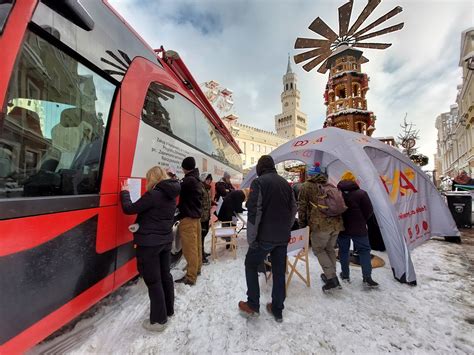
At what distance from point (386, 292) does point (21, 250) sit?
4408 mm

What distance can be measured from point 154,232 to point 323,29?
65.4 ft

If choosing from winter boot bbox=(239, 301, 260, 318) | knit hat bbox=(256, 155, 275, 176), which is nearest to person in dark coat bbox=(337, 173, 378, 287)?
knit hat bbox=(256, 155, 275, 176)

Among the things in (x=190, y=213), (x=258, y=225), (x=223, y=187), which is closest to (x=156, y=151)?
(x=190, y=213)

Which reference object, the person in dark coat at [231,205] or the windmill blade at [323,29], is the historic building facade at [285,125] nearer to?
the windmill blade at [323,29]

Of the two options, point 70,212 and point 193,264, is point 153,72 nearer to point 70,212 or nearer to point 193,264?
point 70,212

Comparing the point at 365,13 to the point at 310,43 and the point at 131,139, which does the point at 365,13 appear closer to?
the point at 310,43

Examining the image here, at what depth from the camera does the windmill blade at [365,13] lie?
1461 centimetres

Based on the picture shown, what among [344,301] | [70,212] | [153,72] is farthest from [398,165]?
[70,212]

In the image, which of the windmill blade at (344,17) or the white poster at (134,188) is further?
the windmill blade at (344,17)

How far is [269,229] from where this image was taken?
269cm

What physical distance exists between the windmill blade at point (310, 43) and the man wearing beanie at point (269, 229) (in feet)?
58.7

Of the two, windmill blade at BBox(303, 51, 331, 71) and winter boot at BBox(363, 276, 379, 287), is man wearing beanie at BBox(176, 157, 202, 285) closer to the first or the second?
winter boot at BBox(363, 276, 379, 287)

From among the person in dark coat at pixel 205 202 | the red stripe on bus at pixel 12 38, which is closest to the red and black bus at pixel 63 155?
the red stripe on bus at pixel 12 38

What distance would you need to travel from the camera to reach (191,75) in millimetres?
4930
